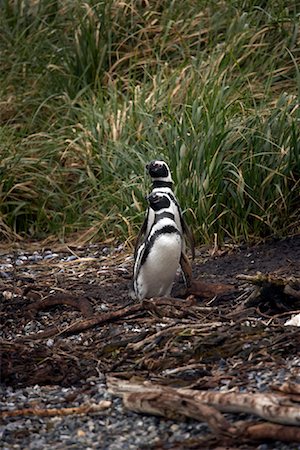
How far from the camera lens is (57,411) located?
4.52 metres

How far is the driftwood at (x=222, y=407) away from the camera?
3898 mm

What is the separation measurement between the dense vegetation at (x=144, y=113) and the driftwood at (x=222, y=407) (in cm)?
328

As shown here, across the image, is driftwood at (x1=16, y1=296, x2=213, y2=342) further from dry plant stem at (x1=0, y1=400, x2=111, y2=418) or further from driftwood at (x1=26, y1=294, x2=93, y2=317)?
dry plant stem at (x1=0, y1=400, x2=111, y2=418)

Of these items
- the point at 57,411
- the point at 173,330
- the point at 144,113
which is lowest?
the point at 144,113

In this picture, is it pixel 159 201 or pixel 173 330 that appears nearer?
pixel 173 330

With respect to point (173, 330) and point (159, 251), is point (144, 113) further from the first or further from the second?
point (173, 330)

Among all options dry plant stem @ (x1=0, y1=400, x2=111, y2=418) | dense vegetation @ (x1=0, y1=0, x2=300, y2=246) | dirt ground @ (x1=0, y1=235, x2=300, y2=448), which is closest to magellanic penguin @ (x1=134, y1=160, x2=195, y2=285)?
dirt ground @ (x1=0, y1=235, x2=300, y2=448)

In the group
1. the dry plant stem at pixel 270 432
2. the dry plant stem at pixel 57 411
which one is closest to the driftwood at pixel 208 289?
the dry plant stem at pixel 57 411

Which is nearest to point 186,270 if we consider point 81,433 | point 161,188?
point 161,188

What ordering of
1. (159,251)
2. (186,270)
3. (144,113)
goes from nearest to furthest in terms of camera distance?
(159,251) → (186,270) → (144,113)

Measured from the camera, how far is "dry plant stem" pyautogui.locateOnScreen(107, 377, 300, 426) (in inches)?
154

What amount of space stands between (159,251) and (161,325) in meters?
0.73

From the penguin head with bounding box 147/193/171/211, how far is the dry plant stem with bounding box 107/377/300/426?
2004mm

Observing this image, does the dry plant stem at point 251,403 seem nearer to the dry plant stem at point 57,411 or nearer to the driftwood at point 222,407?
the driftwood at point 222,407
